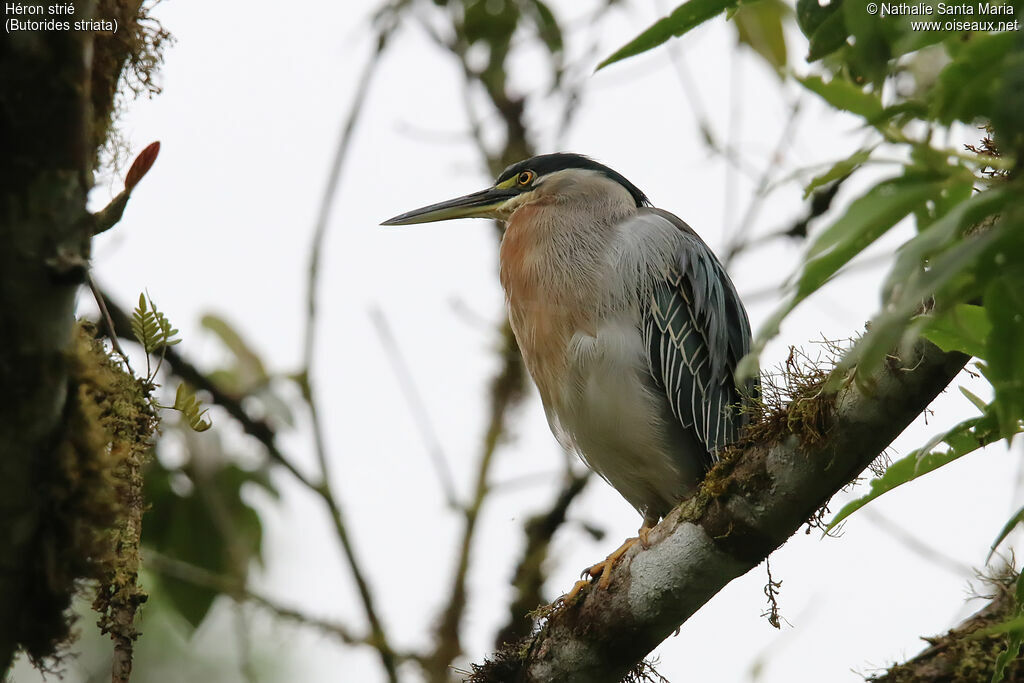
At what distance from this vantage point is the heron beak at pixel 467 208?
420 cm

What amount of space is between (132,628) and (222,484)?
1.61m

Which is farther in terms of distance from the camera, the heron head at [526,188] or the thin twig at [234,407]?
the heron head at [526,188]

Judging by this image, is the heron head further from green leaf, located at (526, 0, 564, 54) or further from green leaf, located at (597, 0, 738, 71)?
green leaf, located at (597, 0, 738, 71)

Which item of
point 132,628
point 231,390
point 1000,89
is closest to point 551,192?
point 231,390

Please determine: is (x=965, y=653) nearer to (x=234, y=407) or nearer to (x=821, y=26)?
(x=821, y=26)

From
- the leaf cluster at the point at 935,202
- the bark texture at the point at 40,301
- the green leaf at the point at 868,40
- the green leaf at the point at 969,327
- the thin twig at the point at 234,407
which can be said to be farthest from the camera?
the thin twig at the point at 234,407

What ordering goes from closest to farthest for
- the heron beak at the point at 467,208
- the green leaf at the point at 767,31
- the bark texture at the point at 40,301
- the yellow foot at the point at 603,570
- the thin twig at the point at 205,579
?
the bark texture at the point at 40,301 → the yellow foot at the point at 603,570 → the thin twig at the point at 205,579 → the green leaf at the point at 767,31 → the heron beak at the point at 467,208

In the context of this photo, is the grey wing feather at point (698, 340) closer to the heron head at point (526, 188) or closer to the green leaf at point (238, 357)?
the heron head at point (526, 188)

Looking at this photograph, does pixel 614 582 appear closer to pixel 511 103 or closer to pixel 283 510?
pixel 283 510

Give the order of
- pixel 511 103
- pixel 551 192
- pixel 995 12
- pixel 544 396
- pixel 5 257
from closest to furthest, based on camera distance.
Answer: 1. pixel 995 12
2. pixel 5 257
3. pixel 544 396
4. pixel 551 192
5. pixel 511 103

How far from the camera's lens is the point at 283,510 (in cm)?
354

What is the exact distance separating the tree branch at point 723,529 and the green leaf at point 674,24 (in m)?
0.84

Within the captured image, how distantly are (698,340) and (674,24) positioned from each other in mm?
2141

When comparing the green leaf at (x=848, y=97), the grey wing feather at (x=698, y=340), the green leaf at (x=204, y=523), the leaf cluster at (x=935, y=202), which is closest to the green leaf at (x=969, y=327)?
the leaf cluster at (x=935, y=202)
